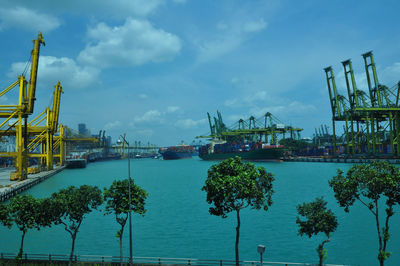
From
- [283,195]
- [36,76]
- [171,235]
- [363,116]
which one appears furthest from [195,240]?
[363,116]

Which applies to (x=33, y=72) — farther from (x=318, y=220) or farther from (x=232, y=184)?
(x=318, y=220)

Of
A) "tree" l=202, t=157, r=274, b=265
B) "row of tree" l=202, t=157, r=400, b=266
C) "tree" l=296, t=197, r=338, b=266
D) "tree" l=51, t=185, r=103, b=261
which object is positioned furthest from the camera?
"tree" l=51, t=185, r=103, b=261

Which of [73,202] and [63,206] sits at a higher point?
[73,202]

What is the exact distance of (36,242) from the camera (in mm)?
30453

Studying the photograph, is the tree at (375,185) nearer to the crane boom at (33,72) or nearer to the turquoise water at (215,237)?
the turquoise water at (215,237)

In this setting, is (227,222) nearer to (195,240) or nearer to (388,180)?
(195,240)

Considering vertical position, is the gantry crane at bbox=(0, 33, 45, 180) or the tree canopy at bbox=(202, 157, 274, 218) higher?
the gantry crane at bbox=(0, 33, 45, 180)

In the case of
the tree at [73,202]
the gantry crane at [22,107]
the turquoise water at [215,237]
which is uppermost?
the gantry crane at [22,107]

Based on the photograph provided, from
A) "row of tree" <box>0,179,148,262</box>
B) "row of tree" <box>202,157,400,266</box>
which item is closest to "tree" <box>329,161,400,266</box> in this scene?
"row of tree" <box>202,157,400,266</box>

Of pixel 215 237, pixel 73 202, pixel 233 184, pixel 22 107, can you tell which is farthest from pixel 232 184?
pixel 22 107

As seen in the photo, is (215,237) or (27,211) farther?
(215,237)

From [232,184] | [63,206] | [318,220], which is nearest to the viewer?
[318,220]

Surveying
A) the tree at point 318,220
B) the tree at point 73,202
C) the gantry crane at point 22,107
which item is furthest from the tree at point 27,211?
the gantry crane at point 22,107

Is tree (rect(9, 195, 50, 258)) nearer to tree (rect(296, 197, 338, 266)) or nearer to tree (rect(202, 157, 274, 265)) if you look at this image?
tree (rect(202, 157, 274, 265))
